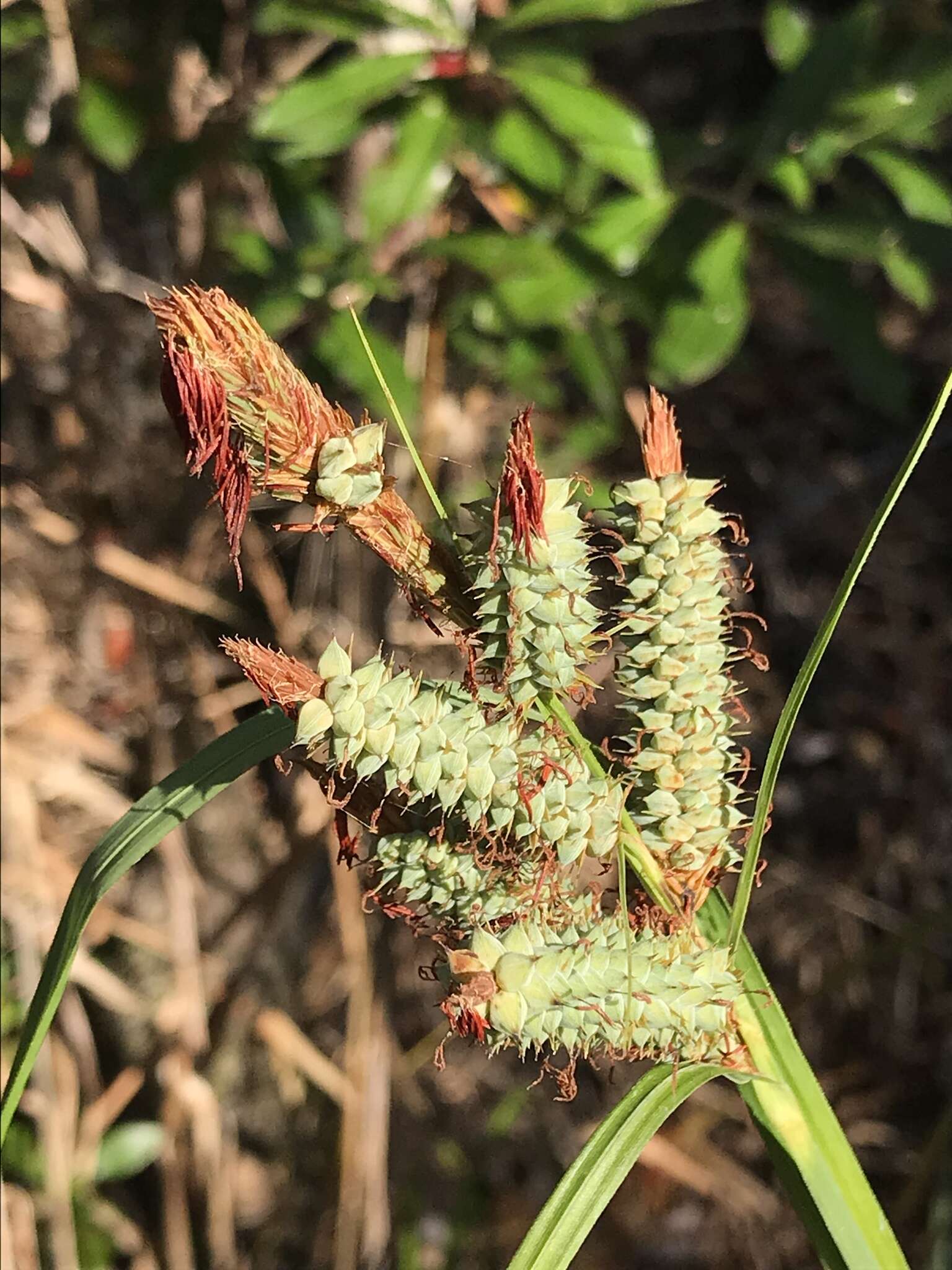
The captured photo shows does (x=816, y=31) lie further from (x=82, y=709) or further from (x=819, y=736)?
(x=82, y=709)

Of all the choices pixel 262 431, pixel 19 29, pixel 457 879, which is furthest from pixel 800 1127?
pixel 19 29

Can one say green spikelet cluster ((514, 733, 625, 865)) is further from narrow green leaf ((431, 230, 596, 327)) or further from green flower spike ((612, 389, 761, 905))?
narrow green leaf ((431, 230, 596, 327))

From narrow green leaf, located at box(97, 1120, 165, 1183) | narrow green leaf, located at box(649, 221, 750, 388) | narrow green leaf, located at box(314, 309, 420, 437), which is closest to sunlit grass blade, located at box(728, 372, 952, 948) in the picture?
narrow green leaf, located at box(649, 221, 750, 388)

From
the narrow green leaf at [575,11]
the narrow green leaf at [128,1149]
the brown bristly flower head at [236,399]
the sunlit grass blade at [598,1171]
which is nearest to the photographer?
the brown bristly flower head at [236,399]

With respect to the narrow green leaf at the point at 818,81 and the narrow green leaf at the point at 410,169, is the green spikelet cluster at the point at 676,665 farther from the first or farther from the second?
the narrow green leaf at the point at 818,81

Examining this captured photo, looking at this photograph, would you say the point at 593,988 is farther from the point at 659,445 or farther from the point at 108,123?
the point at 108,123

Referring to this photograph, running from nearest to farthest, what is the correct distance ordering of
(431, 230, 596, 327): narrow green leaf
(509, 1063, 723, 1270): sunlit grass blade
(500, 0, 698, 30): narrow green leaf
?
(509, 1063, 723, 1270): sunlit grass blade
(500, 0, 698, 30): narrow green leaf
(431, 230, 596, 327): narrow green leaf

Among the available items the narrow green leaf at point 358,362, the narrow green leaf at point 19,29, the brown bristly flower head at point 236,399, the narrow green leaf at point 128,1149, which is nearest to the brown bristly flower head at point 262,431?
the brown bristly flower head at point 236,399

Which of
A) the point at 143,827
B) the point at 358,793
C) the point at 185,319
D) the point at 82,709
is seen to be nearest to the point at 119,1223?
the point at 82,709
